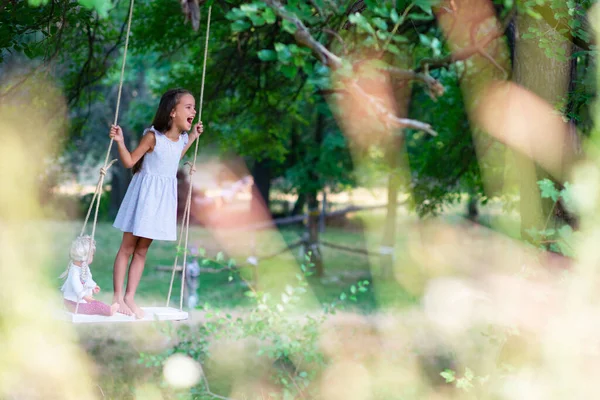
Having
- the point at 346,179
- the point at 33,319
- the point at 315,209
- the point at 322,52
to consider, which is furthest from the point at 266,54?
the point at 315,209

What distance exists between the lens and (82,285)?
163 inches

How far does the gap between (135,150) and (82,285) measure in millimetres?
875

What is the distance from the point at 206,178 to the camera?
33125 mm

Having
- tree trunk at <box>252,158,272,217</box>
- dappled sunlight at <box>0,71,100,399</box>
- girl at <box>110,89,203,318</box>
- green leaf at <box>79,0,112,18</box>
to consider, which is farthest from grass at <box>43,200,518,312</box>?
green leaf at <box>79,0,112,18</box>

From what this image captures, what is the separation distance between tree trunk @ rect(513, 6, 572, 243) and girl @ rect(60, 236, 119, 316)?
3.21 metres

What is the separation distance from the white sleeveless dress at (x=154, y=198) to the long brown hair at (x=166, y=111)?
45 millimetres

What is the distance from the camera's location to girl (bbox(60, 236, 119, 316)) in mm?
4082

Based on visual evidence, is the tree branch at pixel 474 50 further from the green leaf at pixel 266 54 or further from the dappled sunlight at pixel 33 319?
the dappled sunlight at pixel 33 319

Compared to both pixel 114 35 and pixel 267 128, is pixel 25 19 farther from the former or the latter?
pixel 267 128

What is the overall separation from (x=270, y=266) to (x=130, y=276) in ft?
47.8

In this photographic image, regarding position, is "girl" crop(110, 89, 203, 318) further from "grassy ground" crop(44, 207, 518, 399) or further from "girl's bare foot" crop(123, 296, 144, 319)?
"grassy ground" crop(44, 207, 518, 399)

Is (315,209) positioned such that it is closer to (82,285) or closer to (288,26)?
(82,285)

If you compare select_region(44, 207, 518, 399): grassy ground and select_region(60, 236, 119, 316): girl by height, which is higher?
select_region(60, 236, 119, 316): girl

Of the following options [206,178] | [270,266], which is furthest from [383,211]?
[270,266]
